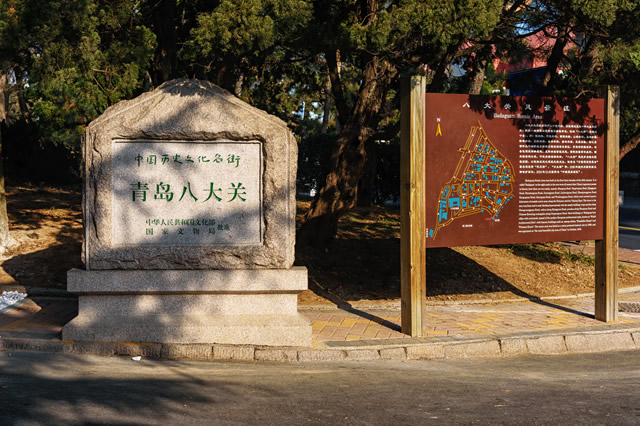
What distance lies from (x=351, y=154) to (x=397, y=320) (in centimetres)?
346

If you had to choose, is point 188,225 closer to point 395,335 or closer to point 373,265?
point 395,335

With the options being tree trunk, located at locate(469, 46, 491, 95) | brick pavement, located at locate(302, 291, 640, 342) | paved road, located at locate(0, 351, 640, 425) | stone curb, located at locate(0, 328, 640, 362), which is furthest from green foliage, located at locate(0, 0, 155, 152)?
tree trunk, located at locate(469, 46, 491, 95)

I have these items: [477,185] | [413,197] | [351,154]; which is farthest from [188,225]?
[351,154]

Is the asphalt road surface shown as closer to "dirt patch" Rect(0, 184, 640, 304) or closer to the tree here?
"dirt patch" Rect(0, 184, 640, 304)

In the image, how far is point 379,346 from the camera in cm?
723

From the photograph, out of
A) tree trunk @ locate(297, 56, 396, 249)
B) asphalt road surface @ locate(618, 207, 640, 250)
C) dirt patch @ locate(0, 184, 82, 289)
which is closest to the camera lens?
dirt patch @ locate(0, 184, 82, 289)

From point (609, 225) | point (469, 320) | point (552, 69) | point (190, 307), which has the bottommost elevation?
point (469, 320)

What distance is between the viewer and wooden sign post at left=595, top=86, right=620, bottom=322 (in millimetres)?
8672

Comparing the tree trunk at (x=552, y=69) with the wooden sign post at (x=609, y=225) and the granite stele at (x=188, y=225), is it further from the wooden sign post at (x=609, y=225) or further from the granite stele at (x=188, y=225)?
the granite stele at (x=188, y=225)

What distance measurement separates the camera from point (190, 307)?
23.8 feet

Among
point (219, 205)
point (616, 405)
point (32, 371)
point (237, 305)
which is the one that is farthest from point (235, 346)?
point (616, 405)

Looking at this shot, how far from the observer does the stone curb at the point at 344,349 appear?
6898 millimetres

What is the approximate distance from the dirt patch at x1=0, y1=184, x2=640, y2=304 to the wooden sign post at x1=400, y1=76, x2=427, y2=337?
2.04m

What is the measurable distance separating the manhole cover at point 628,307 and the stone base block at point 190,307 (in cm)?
502
